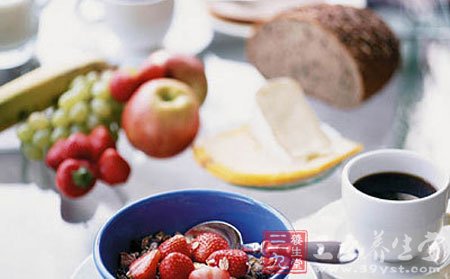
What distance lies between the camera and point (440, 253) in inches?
36.6

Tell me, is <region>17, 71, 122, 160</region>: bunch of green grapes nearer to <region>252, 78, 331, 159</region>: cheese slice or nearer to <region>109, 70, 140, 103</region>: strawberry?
<region>109, 70, 140, 103</region>: strawberry

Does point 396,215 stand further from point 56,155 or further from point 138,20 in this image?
point 138,20

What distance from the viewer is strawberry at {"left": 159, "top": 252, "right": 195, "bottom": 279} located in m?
0.83

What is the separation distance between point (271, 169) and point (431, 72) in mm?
441

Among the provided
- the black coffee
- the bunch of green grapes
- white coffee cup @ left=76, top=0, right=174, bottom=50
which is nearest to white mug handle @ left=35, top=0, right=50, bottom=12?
white coffee cup @ left=76, top=0, right=174, bottom=50

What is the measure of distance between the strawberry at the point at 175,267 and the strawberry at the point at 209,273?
12 millimetres

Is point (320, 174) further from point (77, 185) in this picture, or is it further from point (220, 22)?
point (220, 22)

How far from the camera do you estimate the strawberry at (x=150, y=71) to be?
4.36ft

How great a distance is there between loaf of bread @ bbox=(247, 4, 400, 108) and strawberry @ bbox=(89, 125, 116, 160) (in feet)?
1.30

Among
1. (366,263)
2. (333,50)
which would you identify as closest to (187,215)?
(366,263)

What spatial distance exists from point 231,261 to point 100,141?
0.41 m

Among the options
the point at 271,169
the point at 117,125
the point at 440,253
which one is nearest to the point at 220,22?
the point at 117,125

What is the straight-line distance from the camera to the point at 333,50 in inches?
54.4

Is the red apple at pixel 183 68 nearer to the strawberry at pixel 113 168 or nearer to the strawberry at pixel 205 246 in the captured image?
the strawberry at pixel 113 168
